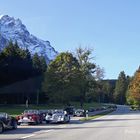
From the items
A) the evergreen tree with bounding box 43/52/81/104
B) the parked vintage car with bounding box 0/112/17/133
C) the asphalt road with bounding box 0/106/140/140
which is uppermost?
the evergreen tree with bounding box 43/52/81/104

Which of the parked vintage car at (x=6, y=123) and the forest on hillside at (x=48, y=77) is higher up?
the forest on hillside at (x=48, y=77)

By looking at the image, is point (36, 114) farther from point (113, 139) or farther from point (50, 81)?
point (50, 81)

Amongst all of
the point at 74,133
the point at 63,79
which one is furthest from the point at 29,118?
the point at 63,79

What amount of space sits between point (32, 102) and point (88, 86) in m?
15.3

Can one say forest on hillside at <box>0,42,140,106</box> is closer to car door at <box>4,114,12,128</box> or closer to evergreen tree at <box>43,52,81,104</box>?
evergreen tree at <box>43,52,81,104</box>

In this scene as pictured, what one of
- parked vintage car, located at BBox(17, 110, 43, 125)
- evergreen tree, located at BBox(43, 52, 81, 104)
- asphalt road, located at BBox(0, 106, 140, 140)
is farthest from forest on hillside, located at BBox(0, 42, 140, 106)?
asphalt road, located at BBox(0, 106, 140, 140)

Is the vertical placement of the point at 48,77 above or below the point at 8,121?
above

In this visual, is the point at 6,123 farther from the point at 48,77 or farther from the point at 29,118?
the point at 48,77

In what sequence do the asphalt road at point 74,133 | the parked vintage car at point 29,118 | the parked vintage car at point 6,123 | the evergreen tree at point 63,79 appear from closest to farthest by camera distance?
the asphalt road at point 74,133, the parked vintage car at point 6,123, the parked vintage car at point 29,118, the evergreen tree at point 63,79

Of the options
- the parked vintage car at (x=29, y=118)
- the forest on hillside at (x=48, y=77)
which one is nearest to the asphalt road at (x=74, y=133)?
the parked vintage car at (x=29, y=118)

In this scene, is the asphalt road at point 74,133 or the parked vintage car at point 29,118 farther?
the parked vintage car at point 29,118

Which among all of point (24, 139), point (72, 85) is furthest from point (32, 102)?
point (24, 139)

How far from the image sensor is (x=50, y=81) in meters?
94.1

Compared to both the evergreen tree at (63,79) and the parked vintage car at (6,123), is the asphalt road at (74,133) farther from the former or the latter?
the evergreen tree at (63,79)
